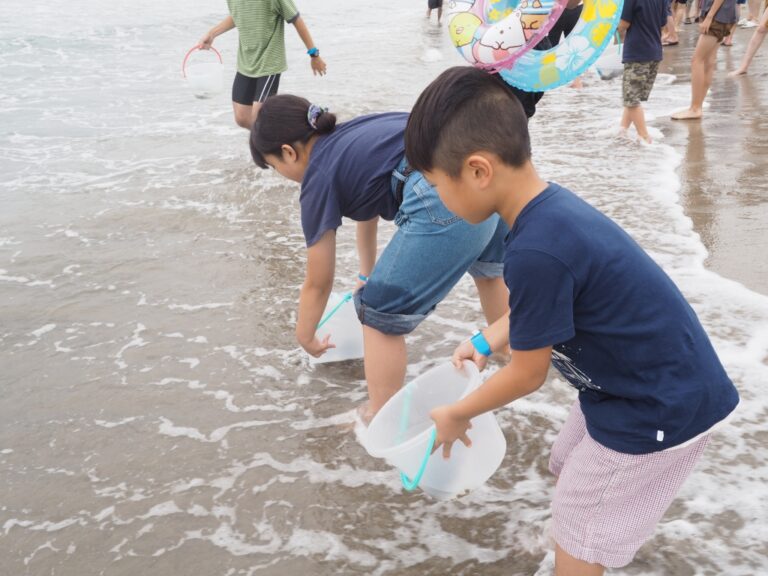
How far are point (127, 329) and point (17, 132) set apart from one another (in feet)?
17.5

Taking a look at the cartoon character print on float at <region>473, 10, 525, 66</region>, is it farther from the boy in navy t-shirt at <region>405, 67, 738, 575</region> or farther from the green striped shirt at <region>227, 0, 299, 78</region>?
the green striped shirt at <region>227, 0, 299, 78</region>

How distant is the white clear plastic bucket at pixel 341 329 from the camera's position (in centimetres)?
316

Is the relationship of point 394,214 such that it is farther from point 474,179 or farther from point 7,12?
point 7,12

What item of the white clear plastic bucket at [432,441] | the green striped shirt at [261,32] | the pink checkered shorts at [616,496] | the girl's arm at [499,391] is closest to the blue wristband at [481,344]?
the white clear plastic bucket at [432,441]

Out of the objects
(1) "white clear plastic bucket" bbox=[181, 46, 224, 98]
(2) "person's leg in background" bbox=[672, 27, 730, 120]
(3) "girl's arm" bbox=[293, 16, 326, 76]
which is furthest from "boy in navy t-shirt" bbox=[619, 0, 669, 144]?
(1) "white clear plastic bucket" bbox=[181, 46, 224, 98]

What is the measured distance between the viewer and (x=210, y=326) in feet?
12.1

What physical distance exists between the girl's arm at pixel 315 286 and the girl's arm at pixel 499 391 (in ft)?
2.91

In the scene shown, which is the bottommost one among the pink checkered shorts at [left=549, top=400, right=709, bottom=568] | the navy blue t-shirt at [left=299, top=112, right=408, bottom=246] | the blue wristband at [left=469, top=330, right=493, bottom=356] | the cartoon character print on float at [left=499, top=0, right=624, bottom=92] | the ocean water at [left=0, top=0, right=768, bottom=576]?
the ocean water at [left=0, top=0, right=768, bottom=576]

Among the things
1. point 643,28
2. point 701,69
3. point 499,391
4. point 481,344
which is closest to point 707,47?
point 701,69

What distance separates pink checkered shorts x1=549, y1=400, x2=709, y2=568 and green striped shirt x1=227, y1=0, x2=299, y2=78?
15.6 ft

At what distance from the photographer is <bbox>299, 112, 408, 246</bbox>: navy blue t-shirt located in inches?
96.3

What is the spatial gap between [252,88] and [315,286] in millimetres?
3816

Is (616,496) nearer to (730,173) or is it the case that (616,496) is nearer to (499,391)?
(499,391)

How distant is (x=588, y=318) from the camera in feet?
5.12
